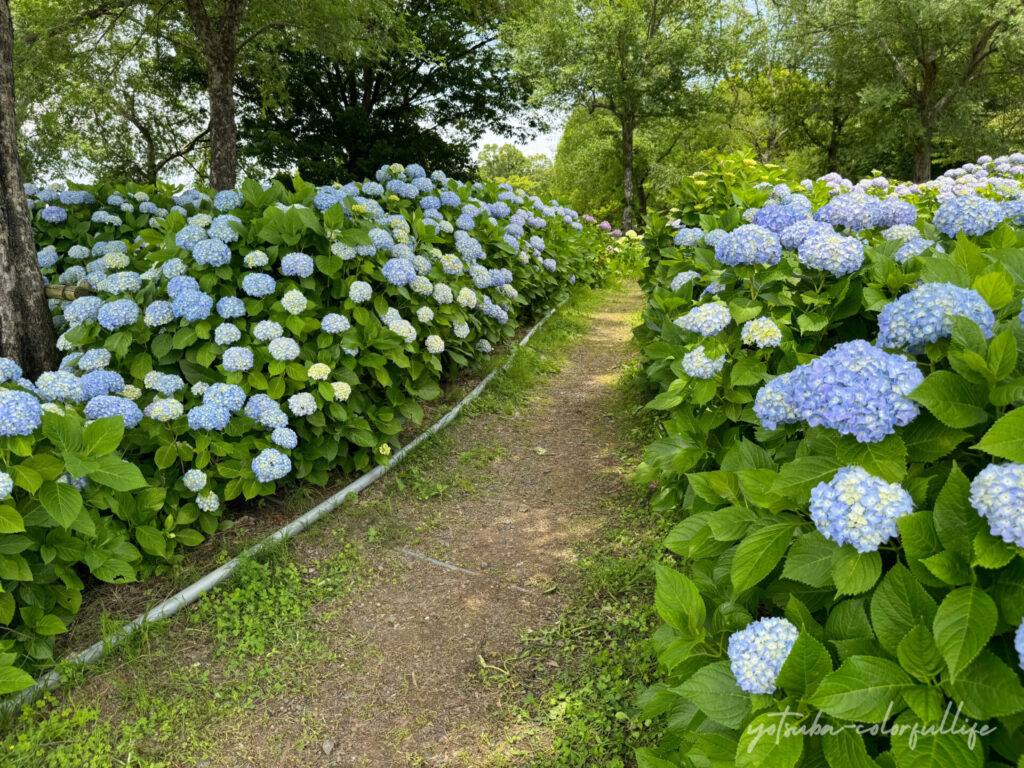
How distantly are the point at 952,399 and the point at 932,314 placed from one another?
A: 214 millimetres

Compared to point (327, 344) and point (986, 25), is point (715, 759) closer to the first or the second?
point (327, 344)

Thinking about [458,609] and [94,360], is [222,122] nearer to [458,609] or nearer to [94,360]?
[94,360]

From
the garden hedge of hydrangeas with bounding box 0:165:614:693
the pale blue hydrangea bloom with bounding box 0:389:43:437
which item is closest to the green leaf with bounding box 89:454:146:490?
the garden hedge of hydrangeas with bounding box 0:165:614:693

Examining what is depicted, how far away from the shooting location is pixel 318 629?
2.72 metres

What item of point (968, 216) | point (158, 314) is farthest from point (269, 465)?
point (968, 216)

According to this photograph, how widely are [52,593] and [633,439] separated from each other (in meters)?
3.29

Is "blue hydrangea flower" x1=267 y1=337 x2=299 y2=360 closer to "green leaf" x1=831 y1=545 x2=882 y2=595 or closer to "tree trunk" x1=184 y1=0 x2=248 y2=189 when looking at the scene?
"green leaf" x1=831 y1=545 x2=882 y2=595

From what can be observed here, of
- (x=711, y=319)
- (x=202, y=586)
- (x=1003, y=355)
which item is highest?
(x=1003, y=355)

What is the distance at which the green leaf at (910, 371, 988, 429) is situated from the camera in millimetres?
1121

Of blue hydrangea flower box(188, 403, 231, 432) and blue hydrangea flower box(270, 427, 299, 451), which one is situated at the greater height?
blue hydrangea flower box(188, 403, 231, 432)

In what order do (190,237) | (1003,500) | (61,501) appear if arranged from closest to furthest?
(1003,500), (61,501), (190,237)

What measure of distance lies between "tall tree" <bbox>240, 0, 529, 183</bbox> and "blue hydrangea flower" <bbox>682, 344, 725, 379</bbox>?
14392mm

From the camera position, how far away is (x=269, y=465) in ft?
9.74

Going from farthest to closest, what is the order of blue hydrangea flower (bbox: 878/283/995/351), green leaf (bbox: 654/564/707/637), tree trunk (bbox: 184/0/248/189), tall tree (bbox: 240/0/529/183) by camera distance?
1. tall tree (bbox: 240/0/529/183)
2. tree trunk (bbox: 184/0/248/189)
3. green leaf (bbox: 654/564/707/637)
4. blue hydrangea flower (bbox: 878/283/995/351)
